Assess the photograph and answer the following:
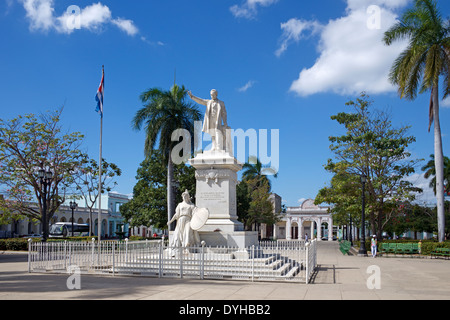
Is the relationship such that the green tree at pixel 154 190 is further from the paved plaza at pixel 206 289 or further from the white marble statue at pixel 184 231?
the paved plaza at pixel 206 289

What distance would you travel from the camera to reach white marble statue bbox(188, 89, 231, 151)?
51.4 feet

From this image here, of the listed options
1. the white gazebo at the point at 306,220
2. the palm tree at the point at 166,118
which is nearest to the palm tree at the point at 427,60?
the palm tree at the point at 166,118

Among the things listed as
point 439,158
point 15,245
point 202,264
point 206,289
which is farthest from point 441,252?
point 15,245

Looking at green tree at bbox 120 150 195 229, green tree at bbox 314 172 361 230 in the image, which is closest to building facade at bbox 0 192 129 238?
green tree at bbox 120 150 195 229

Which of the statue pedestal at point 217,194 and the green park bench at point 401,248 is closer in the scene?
the statue pedestal at point 217,194

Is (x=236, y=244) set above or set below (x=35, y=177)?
below

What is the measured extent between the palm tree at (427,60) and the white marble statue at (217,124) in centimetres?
1544

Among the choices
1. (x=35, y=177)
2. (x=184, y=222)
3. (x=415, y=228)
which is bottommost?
(x=415, y=228)

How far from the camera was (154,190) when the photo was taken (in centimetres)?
3669

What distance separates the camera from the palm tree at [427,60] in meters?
24.9
